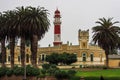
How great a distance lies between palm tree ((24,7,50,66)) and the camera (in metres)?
83.2

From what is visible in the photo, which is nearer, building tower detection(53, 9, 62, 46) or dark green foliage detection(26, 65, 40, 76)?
dark green foliage detection(26, 65, 40, 76)

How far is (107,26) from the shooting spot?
9688cm

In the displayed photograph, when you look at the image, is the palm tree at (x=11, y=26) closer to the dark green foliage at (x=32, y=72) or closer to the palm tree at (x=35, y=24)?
the palm tree at (x=35, y=24)

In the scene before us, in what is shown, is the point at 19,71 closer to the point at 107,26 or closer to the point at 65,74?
the point at 65,74

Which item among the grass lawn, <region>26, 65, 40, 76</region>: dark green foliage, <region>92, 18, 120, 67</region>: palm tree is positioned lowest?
the grass lawn

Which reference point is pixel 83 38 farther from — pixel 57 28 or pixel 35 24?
pixel 35 24

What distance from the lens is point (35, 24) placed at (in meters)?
83.2

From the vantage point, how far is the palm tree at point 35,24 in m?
83.2

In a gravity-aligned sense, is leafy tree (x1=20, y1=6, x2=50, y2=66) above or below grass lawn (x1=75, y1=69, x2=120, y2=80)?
above

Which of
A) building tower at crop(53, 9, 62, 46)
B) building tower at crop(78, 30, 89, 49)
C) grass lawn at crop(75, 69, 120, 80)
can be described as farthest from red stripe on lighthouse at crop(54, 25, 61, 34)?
grass lawn at crop(75, 69, 120, 80)

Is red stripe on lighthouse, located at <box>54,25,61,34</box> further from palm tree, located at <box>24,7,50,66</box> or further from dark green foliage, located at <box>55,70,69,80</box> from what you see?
dark green foliage, located at <box>55,70,69,80</box>

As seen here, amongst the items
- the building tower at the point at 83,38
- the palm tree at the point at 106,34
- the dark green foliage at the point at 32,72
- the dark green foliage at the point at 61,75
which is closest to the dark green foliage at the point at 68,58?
the building tower at the point at 83,38

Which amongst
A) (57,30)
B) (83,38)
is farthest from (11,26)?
(57,30)

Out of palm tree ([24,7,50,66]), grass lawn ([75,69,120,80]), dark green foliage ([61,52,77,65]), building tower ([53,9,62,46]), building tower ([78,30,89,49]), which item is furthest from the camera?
building tower ([53,9,62,46])
